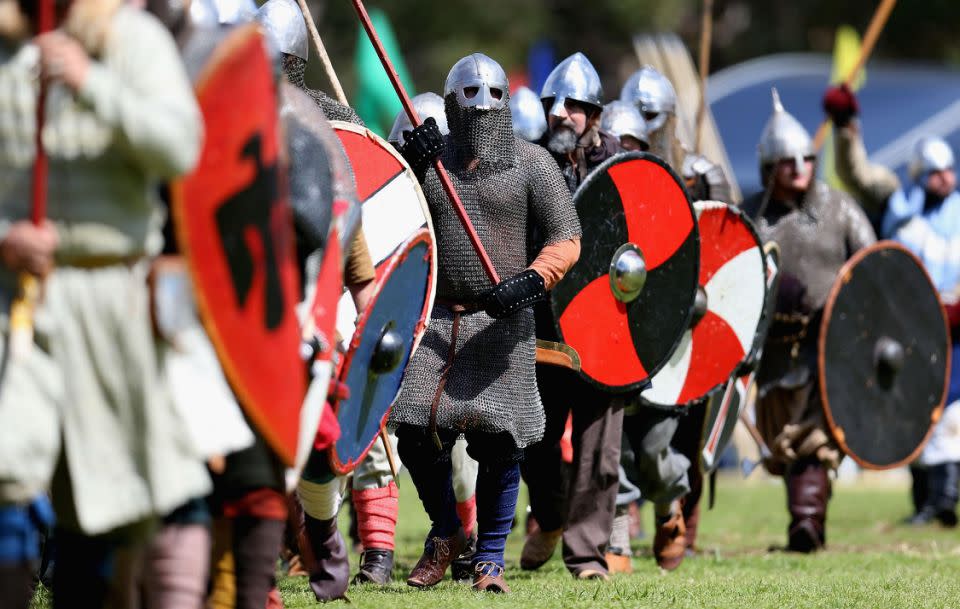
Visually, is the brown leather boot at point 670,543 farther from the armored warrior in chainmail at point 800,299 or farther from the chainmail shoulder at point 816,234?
the chainmail shoulder at point 816,234

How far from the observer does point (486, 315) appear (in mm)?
5926

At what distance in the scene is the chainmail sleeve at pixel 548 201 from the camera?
5926mm

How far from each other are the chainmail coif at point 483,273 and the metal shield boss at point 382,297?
0.41 metres

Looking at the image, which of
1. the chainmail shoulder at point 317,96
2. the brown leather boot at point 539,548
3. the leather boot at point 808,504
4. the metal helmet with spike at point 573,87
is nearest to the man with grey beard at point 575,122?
the metal helmet with spike at point 573,87

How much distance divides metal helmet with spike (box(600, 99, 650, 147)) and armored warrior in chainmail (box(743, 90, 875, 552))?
92 cm

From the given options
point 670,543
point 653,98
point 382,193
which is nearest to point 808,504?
point 670,543

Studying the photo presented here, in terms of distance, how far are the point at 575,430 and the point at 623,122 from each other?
56.1 inches

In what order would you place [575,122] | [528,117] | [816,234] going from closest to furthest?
1. [575,122]
2. [528,117]
3. [816,234]

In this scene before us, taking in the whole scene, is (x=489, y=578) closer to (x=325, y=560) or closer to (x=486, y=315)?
(x=325, y=560)

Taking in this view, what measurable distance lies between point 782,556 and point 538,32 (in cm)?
1898

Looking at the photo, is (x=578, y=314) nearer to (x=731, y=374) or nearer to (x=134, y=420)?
(x=731, y=374)

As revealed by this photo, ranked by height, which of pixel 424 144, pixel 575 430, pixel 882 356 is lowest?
pixel 575 430

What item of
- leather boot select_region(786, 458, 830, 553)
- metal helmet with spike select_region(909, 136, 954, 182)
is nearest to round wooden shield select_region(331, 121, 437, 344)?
leather boot select_region(786, 458, 830, 553)

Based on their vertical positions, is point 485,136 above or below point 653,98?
below
